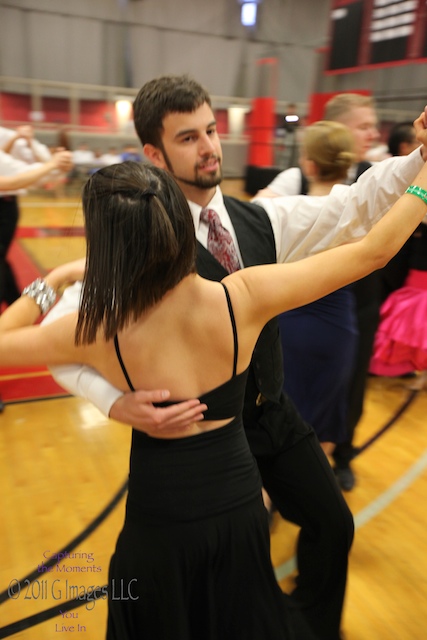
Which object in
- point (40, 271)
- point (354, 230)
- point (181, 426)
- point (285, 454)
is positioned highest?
point (354, 230)

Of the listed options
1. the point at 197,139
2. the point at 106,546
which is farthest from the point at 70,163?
the point at 106,546

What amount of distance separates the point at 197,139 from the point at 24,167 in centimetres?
221

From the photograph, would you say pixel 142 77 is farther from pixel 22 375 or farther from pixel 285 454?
pixel 285 454

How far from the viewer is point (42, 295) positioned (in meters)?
1.30

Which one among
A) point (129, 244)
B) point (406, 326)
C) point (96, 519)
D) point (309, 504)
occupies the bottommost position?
point (96, 519)

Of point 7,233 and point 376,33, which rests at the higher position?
point 376,33

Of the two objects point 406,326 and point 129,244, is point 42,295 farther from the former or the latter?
point 406,326

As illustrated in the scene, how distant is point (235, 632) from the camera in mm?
1223

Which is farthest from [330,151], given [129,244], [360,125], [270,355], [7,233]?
[7,233]

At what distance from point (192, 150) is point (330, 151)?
2.29 feet

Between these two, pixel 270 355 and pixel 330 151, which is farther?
pixel 330 151

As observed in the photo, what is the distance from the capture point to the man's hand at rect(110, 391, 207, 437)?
1077mm

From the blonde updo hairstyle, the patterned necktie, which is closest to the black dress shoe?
the blonde updo hairstyle

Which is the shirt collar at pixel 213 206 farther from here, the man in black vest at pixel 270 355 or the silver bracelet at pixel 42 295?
the silver bracelet at pixel 42 295
